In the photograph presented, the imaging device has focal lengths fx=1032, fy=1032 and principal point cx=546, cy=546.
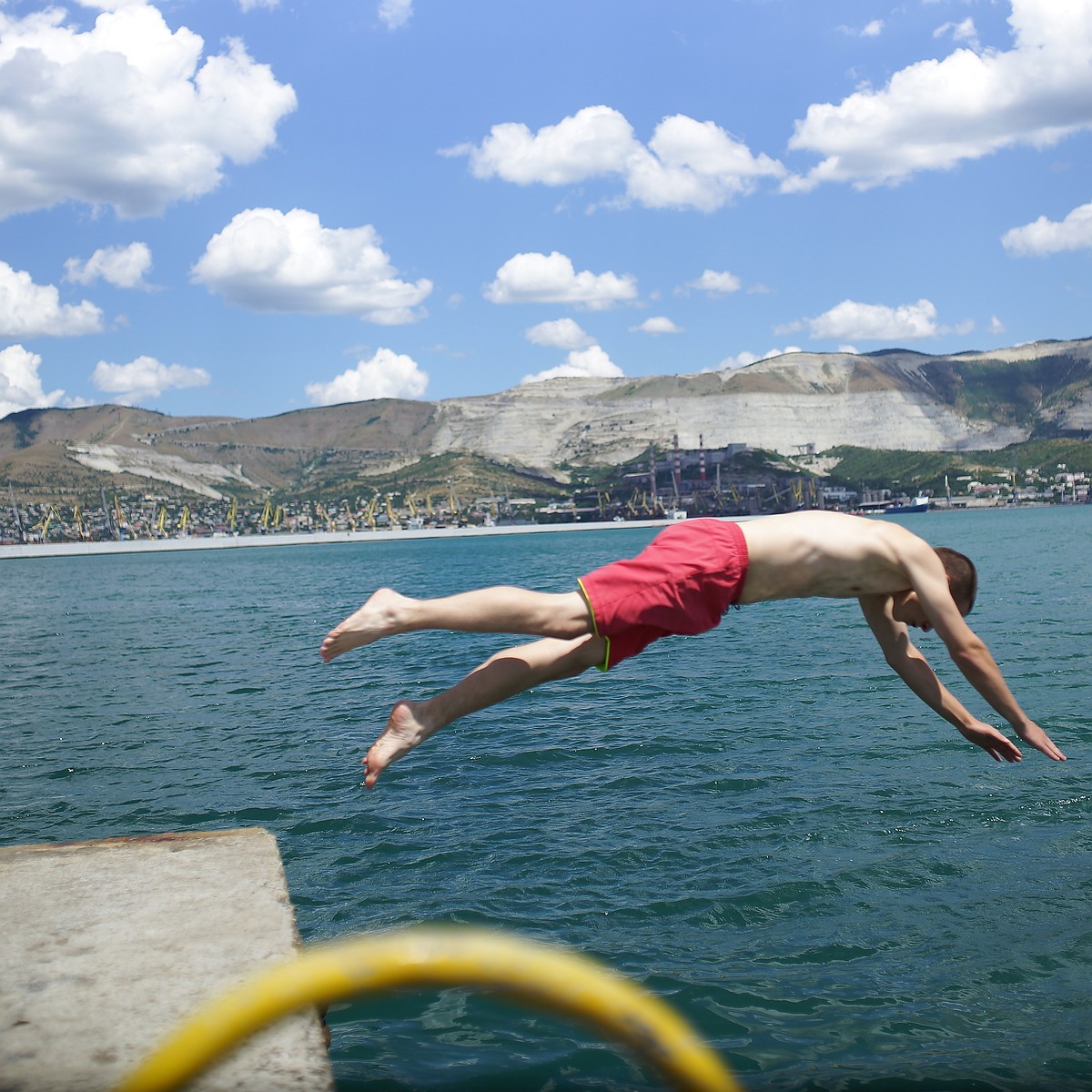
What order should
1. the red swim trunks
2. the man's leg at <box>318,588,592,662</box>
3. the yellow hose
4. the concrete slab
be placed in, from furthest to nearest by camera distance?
1. the red swim trunks
2. the man's leg at <box>318,588,592,662</box>
3. the concrete slab
4. the yellow hose

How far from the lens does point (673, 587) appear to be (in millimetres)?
5891

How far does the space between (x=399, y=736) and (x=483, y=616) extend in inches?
37.4

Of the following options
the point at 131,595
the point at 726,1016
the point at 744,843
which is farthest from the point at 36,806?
the point at 131,595

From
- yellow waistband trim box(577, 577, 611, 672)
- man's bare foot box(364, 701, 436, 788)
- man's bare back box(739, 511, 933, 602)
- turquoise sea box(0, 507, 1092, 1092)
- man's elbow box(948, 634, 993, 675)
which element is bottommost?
turquoise sea box(0, 507, 1092, 1092)

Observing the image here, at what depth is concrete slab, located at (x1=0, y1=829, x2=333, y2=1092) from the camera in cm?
421

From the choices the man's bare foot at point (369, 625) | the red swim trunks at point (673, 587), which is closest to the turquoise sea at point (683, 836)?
the man's bare foot at point (369, 625)

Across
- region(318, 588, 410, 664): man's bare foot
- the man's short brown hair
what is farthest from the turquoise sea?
the man's short brown hair

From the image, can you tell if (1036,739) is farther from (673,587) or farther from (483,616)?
(483,616)

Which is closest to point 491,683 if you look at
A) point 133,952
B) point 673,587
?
point 673,587

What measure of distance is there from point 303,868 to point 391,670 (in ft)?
47.8

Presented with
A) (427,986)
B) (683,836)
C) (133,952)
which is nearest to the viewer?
(427,986)

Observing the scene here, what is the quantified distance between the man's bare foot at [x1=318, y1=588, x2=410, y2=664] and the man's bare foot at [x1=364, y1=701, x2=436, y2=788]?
1.52 feet

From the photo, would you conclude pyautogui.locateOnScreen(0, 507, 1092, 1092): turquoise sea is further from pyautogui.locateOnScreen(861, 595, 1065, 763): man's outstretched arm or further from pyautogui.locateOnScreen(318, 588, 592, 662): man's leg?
pyautogui.locateOnScreen(318, 588, 592, 662): man's leg

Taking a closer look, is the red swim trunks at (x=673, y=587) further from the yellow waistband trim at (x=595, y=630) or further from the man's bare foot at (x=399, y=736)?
the man's bare foot at (x=399, y=736)
